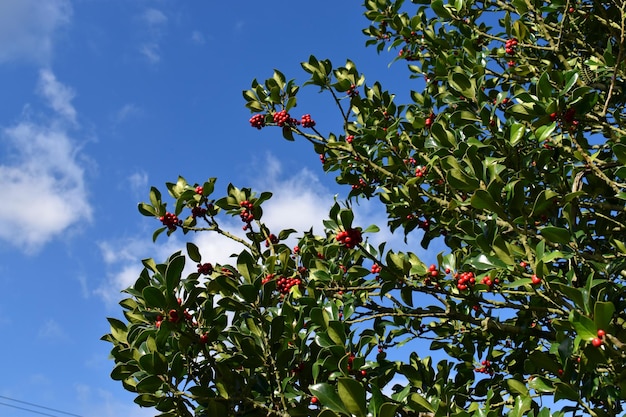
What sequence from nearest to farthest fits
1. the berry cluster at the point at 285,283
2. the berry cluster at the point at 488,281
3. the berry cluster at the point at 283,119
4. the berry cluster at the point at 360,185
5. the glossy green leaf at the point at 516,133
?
the berry cluster at the point at 488,281 < the glossy green leaf at the point at 516,133 < the berry cluster at the point at 285,283 < the berry cluster at the point at 283,119 < the berry cluster at the point at 360,185

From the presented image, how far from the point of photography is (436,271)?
3.21m

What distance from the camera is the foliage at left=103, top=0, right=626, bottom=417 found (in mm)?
2707

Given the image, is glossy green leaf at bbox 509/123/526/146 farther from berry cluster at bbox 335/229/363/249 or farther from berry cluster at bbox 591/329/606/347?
berry cluster at bbox 591/329/606/347

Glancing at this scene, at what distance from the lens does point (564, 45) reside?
4.77m

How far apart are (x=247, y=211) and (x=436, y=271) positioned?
Result: 1716 mm

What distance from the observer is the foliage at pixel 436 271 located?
8.88 feet

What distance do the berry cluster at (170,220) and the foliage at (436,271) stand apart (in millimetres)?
11

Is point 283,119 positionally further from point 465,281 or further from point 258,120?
point 465,281

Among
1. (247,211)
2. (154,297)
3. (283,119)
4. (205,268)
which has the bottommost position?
(154,297)

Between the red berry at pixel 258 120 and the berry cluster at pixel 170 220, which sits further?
the red berry at pixel 258 120

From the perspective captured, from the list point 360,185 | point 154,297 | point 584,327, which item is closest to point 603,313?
point 584,327

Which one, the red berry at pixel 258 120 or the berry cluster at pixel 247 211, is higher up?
the red berry at pixel 258 120

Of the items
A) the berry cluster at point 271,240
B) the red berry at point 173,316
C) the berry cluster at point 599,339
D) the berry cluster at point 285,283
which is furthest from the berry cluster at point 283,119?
the berry cluster at point 599,339

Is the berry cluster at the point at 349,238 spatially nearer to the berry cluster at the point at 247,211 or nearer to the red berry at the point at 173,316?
the red berry at the point at 173,316
